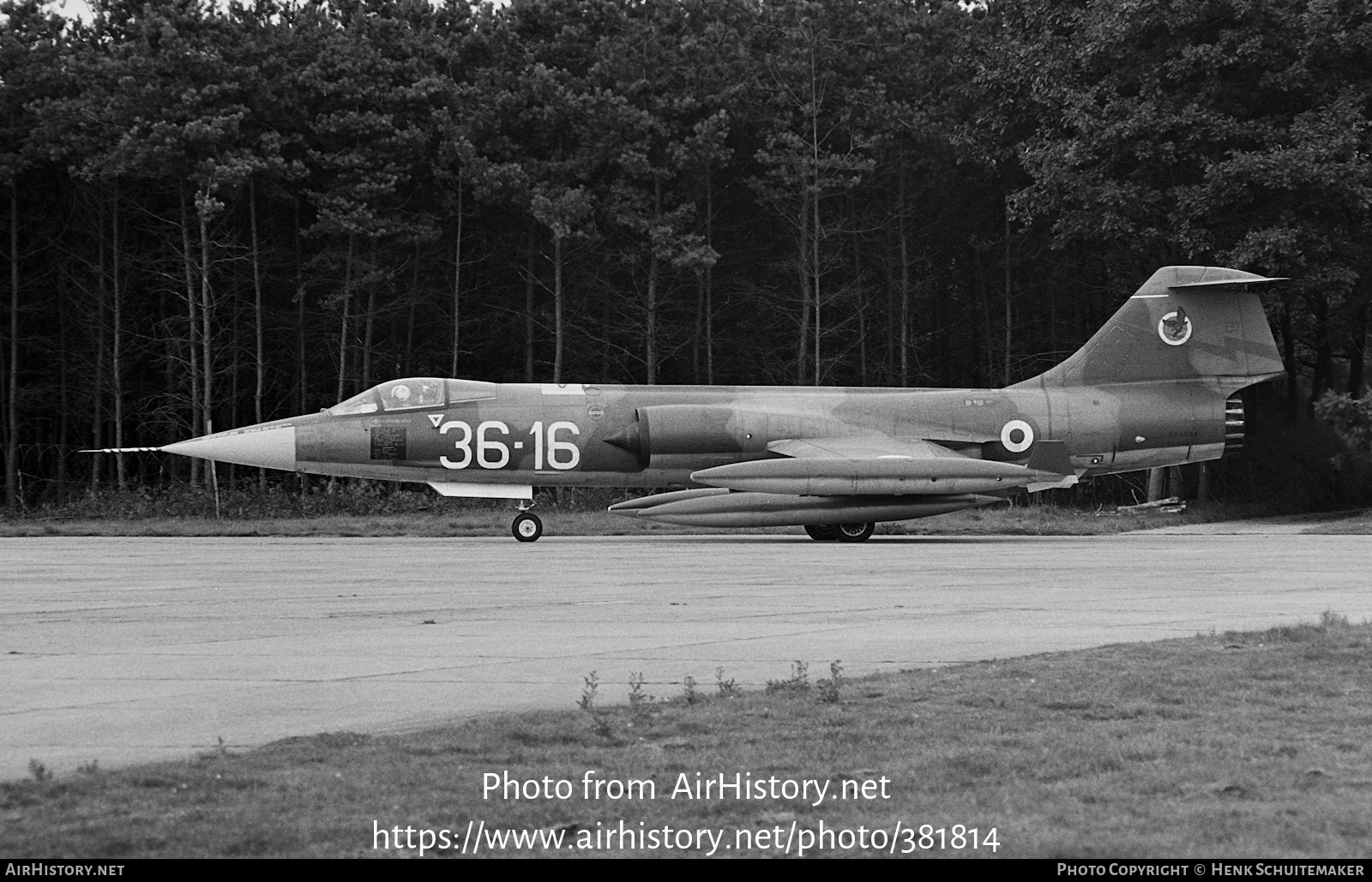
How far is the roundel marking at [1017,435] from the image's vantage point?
82.5 feet

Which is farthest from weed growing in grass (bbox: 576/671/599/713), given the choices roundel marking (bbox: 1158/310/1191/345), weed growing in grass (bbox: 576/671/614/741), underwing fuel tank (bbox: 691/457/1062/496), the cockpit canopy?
roundel marking (bbox: 1158/310/1191/345)

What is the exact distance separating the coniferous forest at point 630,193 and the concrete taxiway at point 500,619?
1485 cm

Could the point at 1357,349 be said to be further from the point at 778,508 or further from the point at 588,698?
the point at 588,698

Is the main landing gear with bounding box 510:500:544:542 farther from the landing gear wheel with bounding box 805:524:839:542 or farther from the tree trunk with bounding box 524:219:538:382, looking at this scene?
the tree trunk with bounding box 524:219:538:382

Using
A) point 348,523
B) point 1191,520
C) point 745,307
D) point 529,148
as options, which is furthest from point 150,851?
point 745,307

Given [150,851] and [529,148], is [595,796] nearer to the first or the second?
[150,851]

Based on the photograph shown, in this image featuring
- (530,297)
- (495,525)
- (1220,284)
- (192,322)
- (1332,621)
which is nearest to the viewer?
(1332,621)

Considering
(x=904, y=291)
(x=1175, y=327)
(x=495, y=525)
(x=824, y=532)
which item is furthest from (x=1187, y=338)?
(x=904, y=291)

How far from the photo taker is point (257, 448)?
76.9 feet

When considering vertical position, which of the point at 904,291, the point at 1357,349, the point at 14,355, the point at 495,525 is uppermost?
the point at 904,291

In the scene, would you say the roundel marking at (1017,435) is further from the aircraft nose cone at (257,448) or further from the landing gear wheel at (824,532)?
the aircraft nose cone at (257,448)

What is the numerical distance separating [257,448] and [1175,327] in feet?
49.7

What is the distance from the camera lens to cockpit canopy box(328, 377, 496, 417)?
78.0 ft

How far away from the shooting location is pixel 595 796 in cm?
569
